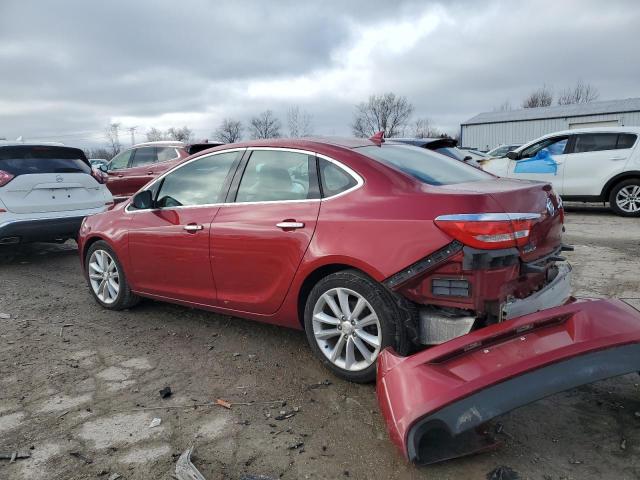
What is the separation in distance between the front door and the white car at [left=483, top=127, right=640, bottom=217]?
7947mm

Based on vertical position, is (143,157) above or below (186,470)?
above

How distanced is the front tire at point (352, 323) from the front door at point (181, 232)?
104 cm

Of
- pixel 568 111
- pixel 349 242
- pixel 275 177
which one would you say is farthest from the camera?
pixel 568 111

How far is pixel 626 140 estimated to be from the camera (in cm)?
937

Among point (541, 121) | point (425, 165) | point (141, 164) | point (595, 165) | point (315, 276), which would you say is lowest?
point (315, 276)

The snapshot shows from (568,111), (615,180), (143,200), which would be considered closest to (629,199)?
(615,180)

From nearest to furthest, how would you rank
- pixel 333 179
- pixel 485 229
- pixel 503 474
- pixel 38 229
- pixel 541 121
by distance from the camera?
pixel 503 474 < pixel 485 229 < pixel 333 179 < pixel 38 229 < pixel 541 121

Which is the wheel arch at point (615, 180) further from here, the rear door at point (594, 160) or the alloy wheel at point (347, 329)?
the alloy wheel at point (347, 329)

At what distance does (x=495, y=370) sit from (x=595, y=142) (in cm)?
894

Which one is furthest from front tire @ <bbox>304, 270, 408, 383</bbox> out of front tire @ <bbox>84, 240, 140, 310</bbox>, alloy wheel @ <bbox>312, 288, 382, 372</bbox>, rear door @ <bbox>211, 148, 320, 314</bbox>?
front tire @ <bbox>84, 240, 140, 310</bbox>

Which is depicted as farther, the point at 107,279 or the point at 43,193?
the point at 43,193

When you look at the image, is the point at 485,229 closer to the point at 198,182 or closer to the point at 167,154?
the point at 198,182

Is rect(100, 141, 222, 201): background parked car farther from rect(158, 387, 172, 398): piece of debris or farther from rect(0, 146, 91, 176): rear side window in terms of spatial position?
rect(158, 387, 172, 398): piece of debris

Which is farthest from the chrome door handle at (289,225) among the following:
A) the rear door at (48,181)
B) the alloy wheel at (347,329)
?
the rear door at (48,181)
